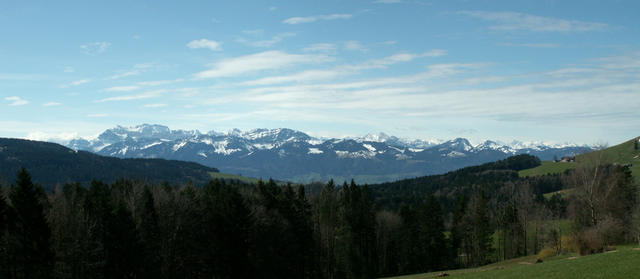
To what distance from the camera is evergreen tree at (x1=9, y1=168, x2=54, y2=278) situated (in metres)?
41.3

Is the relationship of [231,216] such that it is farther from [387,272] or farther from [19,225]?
[387,272]

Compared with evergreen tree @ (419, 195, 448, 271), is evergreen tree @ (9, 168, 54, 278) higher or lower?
higher

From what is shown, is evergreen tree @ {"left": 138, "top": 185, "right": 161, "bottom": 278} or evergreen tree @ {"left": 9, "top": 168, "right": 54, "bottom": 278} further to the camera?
evergreen tree @ {"left": 138, "top": 185, "right": 161, "bottom": 278}

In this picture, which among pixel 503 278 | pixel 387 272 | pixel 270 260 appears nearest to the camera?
pixel 503 278

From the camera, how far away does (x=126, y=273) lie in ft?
157

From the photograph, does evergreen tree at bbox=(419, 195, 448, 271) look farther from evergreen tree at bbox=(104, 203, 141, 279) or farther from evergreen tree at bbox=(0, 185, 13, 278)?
evergreen tree at bbox=(0, 185, 13, 278)

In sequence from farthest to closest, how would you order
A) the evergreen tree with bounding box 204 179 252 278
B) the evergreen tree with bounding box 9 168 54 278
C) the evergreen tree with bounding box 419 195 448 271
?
the evergreen tree with bounding box 419 195 448 271, the evergreen tree with bounding box 204 179 252 278, the evergreen tree with bounding box 9 168 54 278

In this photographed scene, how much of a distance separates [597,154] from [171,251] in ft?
220

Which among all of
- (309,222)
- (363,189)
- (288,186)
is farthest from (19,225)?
(363,189)

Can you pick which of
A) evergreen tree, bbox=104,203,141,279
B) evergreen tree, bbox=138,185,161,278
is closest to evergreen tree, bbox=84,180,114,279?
evergreen tree, bbox=104,203,141,279

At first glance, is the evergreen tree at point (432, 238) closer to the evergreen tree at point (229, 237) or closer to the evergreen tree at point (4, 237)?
the evergreen tree at point (229, 237)

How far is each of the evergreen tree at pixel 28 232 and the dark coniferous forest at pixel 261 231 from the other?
0.10 meters

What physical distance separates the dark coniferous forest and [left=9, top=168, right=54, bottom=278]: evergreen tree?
3.8 inches

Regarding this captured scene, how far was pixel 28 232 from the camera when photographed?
41.5 meters
